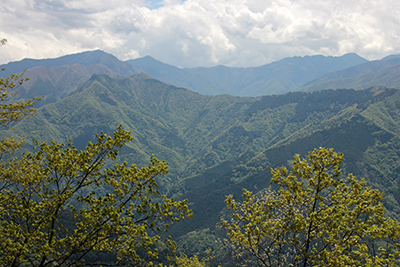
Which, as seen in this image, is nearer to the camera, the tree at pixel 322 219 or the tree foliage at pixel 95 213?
the tree foliage at pixel 95 213

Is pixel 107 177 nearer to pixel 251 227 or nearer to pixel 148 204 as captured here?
pixel 148 204

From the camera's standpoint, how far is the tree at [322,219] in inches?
567

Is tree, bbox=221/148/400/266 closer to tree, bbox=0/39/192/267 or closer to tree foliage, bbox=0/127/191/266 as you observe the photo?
tree, bbox=0/39/192/267

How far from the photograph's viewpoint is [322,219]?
47.9 ft

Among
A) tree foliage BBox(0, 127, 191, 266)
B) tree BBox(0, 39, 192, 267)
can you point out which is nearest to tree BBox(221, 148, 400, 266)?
tree BBox(0, 39, 192, 267)

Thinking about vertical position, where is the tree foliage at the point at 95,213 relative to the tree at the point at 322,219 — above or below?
above

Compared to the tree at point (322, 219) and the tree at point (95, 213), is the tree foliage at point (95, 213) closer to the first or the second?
the tree at point (95, 213)

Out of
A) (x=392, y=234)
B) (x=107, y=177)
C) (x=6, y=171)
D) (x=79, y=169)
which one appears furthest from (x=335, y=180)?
(x=6, y=171)

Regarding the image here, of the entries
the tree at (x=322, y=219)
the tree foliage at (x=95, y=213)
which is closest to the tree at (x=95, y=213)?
the tree foliage at (x=95, y=213)

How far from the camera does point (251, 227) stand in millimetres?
16250

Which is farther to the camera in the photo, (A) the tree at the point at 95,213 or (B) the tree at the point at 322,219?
(B) the tree at the point at 322,219

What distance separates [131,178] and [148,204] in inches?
73.2

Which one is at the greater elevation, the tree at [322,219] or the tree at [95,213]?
the tree at [95,213]

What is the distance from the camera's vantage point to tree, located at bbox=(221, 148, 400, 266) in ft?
47.3
